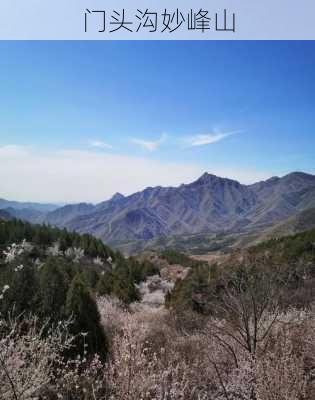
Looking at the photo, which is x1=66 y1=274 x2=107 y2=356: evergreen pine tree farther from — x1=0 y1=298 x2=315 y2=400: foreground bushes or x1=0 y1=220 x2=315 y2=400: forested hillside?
x1=0 y1=298 x2=315 y2=400: foreground bushes

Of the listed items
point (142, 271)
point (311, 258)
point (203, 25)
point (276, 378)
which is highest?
point (203, 25)

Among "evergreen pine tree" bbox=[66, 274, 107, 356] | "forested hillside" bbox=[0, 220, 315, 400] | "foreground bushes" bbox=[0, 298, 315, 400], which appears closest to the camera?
"foreground bushes" bbox=[0, 298, 315, 400]

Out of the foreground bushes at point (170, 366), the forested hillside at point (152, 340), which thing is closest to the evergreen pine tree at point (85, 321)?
the forested hillside at point (152, 340)

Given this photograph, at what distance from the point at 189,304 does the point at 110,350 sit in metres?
17.0

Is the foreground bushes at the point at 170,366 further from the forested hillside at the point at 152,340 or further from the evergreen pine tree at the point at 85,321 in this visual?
the evergreen pine tree at the point at 85,321

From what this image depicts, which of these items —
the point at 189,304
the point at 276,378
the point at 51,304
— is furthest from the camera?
the point at 189,304

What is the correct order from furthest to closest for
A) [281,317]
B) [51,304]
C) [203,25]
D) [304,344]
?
[51,304]
[281,317]
[304,344]
[203,25]

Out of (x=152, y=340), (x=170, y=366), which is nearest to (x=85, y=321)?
(x=152, y=340)

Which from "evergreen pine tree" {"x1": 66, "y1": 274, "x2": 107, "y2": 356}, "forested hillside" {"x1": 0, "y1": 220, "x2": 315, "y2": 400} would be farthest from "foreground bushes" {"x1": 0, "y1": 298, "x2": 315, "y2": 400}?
"evergreen pine tree" {"x1": 66, "y1": 274, "x2": 107, "y2": 356}

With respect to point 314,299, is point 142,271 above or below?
below

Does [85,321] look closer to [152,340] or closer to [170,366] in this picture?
[152,340]

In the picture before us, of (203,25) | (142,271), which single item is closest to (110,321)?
(203,25)

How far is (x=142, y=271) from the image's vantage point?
6538 centimetres

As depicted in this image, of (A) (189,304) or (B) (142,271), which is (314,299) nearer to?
(A) (189,304)
